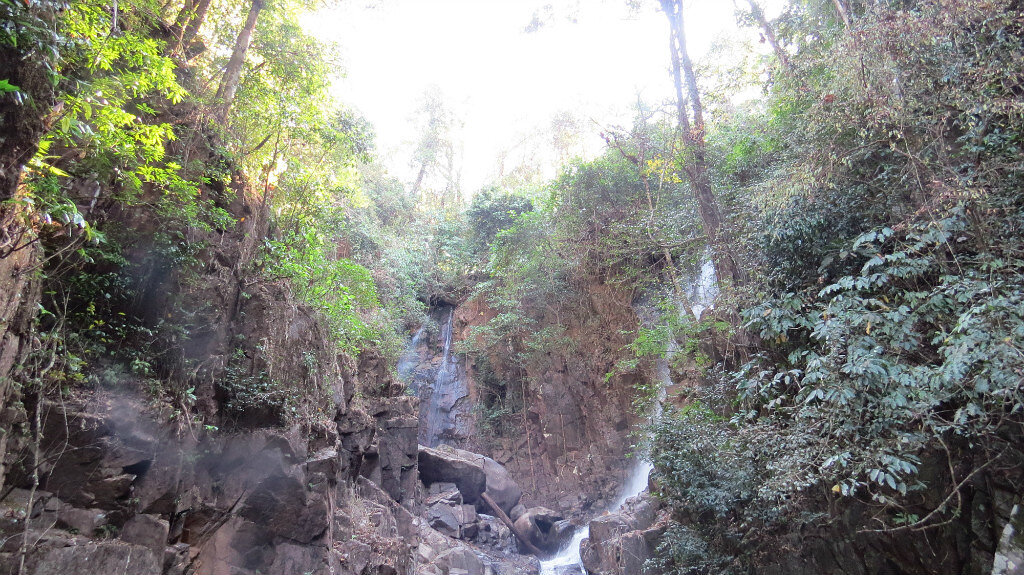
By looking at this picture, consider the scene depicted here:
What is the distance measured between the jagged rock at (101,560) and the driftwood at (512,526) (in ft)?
39.7

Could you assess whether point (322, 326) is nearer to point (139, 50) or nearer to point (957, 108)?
point (139, 50)

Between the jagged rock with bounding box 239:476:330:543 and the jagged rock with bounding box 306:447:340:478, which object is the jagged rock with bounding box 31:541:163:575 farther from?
the jagged rock with bounding box 306:447:340:478

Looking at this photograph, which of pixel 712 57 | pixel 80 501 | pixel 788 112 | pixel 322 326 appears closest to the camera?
pixel 80 501

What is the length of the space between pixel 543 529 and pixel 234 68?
49.1ft

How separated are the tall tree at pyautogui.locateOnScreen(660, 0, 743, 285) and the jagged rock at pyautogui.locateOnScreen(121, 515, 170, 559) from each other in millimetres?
Answer: 9129

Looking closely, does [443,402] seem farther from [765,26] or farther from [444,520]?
[765,26]

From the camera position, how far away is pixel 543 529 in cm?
1620

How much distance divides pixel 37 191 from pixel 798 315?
9.11 meters

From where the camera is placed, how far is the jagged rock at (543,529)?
51.4 ft

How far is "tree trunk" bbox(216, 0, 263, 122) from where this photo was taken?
8742mm

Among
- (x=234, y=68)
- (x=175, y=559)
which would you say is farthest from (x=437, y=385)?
(x=175, y=559)

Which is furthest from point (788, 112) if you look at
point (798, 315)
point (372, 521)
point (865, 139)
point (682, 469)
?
point (372, 521)

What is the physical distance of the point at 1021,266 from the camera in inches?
210

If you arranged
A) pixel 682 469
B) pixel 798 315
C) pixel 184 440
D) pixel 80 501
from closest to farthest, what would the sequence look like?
pixel 80 501, pixel 184 440, pixel 798 315, pixel 682 469
